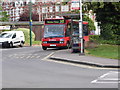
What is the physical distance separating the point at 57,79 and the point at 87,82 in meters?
1.22

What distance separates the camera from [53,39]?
87.5 ft

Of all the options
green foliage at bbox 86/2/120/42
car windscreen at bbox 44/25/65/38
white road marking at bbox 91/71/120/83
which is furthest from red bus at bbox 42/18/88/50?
white road marking at bbox 91/71/120/83

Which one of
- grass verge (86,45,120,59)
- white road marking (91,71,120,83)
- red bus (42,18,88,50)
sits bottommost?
grass verge (86,45,120,59)

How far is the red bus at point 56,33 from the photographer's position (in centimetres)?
2666

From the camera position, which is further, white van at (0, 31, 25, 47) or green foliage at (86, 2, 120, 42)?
green foliage at (86, 2, 120, 42)

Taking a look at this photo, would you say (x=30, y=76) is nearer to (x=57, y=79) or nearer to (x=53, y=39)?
(x=57, y=79)

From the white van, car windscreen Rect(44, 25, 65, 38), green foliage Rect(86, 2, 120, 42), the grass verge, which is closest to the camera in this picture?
the grass verge

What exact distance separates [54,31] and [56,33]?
9.3 inches

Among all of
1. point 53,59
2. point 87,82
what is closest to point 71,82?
point 87,82

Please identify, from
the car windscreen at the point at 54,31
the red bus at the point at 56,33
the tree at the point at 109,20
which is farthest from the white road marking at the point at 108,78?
the tree at the point at 109,20

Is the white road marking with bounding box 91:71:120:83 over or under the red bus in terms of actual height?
under

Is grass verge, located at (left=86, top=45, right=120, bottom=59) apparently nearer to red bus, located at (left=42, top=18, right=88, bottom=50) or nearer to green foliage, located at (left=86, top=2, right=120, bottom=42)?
red bus, located at (left=42, top=18, right=88, bottom=50)

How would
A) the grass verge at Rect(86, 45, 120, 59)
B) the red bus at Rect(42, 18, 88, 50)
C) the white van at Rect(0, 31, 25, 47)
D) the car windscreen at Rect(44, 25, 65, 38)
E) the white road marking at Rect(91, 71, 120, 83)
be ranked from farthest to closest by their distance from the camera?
the white van at Rect(0, 31, 25, 47)
the car windscreen at Rect(44, 25, 65, 38)
the red bus at Rect(42, 18, 88, 50)
the grass verge at Rect(86, 45, 120, 59)
the white road marking at Rect(91, 71, 120, 83)

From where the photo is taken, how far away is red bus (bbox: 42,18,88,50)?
26.7 metres
